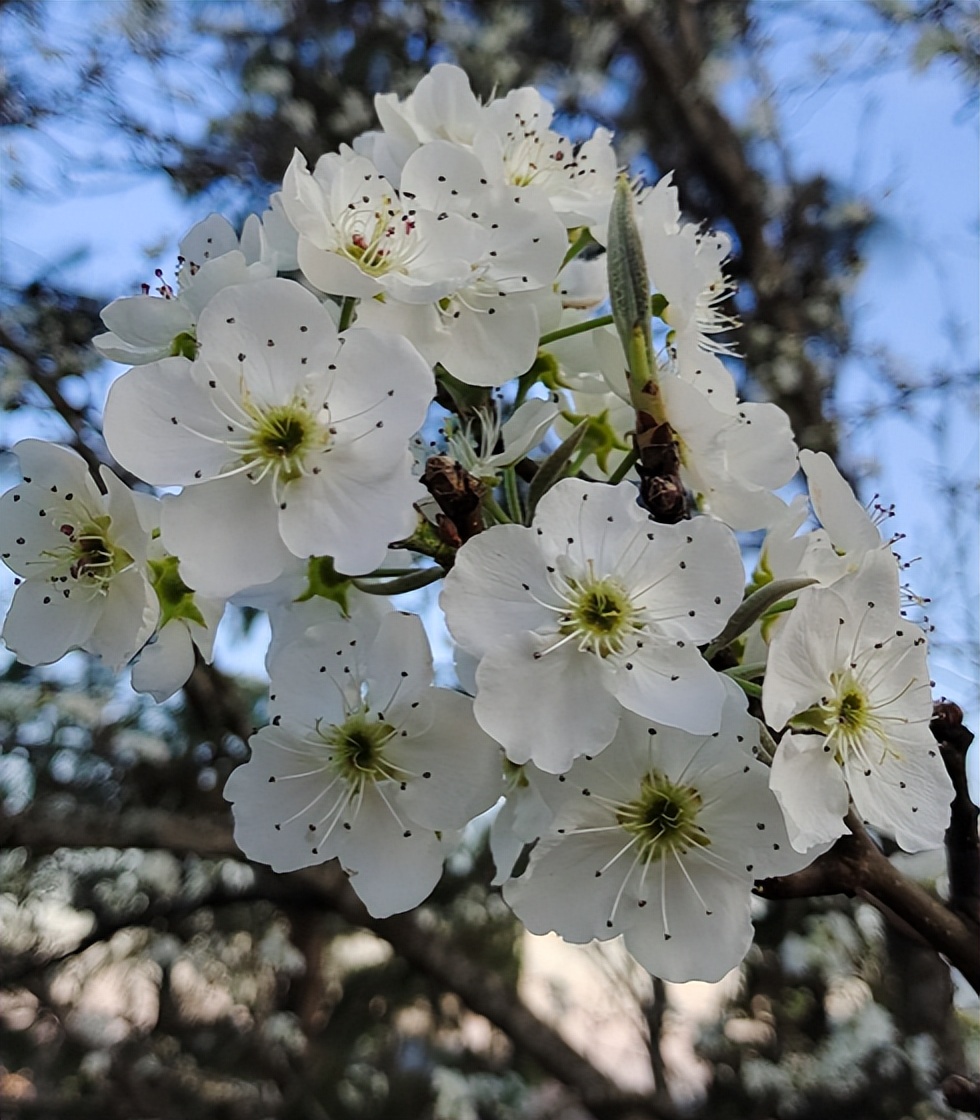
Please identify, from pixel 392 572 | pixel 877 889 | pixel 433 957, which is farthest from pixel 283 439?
pixel 433 957

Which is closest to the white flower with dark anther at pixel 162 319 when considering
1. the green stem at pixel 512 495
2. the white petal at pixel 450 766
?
the green stem at pixel 512 495

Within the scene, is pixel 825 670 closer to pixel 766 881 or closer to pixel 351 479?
pixel 766 881

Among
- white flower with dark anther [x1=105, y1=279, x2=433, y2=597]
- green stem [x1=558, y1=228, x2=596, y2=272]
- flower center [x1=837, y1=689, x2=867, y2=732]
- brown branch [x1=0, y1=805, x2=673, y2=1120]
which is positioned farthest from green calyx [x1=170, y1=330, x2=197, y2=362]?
brown branch [x1=0, y1=805, x2=673, y2=1120]

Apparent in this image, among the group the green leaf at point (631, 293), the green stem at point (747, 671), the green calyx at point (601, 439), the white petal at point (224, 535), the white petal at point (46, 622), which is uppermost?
the green leaf at point (631, 293)

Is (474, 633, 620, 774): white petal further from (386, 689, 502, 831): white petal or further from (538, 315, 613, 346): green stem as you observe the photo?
(538, 315, 613, 346): green stem

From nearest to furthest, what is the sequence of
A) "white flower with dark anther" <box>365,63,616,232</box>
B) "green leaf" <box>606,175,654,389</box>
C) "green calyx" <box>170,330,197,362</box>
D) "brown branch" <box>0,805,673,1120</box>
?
"green leaf" <box>606,175,654,389</box>, "green calyx" <box>170,330,197,362</box>, "white flower with dark anther" <box>365,63,616,232</box>, "brown branch" <box>0,805,673,1120</box>

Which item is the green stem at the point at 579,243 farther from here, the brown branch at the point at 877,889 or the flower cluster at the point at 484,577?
the brown branch at the point at 877,889

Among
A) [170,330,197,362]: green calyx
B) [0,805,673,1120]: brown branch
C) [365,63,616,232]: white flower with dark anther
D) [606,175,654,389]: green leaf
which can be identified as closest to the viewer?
[606,175,654,389]: green leaf
